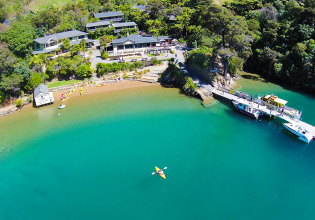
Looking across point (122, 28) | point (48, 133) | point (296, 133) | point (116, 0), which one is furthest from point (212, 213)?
point (116, 0)

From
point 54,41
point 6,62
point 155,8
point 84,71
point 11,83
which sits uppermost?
point 155,8

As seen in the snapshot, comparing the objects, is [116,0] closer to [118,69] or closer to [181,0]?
[181,0]

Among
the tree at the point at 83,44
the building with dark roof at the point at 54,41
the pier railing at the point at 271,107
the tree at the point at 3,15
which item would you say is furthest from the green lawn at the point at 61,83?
the tree at the point at 3,15

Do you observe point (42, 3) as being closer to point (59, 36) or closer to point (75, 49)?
point (59, 36)

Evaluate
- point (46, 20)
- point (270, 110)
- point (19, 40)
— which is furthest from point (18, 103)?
point (270, 110)

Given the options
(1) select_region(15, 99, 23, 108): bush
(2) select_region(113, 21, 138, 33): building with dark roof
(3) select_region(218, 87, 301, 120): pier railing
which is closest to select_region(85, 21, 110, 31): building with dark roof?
(2) select_region(113, 21, 138, 33): building with dark roof

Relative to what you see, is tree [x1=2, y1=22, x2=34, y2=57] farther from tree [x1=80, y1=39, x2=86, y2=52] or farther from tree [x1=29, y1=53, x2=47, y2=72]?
tree [x1=80, y1=39, x2=86, y2=52]
